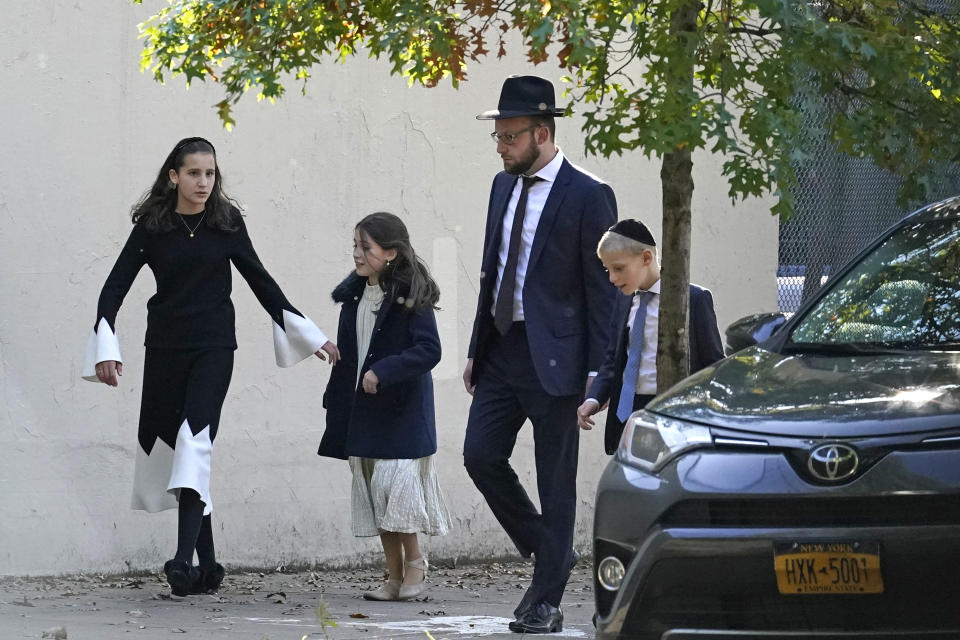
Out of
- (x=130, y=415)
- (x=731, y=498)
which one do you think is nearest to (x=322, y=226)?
(x=130, y=415)

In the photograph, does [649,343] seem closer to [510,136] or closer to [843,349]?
[510,136]

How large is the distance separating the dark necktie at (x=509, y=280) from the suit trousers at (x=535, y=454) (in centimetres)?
6

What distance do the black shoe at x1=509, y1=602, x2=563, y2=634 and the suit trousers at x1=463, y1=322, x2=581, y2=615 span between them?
3 centimetres

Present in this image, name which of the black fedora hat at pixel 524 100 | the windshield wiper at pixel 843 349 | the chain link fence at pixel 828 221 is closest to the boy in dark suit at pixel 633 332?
the black fedora hat at pixel 524 100

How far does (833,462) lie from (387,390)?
11.3 ft

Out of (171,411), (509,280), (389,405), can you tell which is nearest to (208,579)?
(171,411)

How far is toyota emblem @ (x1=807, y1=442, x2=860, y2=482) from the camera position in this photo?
404 centimetres

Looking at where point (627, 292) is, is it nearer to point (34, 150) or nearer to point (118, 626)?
point (118, 626)

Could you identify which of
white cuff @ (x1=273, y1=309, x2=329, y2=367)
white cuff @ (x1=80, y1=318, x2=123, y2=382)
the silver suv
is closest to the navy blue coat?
white cuff @ (x1=273, y1=309, x2=329, y2=367)

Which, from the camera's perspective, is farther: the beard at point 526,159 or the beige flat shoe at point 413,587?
the beige flat shoe at point 413,587

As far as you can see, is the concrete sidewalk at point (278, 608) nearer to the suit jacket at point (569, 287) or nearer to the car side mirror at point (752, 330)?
the suit jacket at point (569, 287)

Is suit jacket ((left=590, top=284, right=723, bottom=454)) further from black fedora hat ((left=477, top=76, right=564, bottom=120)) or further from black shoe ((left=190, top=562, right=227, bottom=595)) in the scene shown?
black shoe ((left=190, top=562, right=227, bottom=595))

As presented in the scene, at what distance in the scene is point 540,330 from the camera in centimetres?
609

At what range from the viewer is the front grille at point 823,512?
13.0 feet
